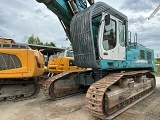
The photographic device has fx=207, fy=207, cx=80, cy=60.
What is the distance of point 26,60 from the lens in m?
7.28

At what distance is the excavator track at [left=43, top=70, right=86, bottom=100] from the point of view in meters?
7.47

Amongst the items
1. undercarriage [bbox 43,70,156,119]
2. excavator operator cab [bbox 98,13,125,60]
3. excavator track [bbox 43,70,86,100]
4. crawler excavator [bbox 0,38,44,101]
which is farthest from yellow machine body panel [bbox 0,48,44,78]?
excavator operator cab [bbox 98,13,125,60]

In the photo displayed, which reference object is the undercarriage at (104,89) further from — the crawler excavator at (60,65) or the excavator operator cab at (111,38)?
the crawler excavator at (60,65)

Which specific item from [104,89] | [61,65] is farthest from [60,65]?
[104,89]

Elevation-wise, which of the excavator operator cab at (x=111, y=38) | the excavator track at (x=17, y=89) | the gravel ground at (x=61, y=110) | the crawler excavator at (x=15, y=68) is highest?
the excavator operator cab at (x=111, y=38)

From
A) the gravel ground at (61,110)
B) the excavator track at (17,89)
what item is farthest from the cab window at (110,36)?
the excavator track at (17,89)

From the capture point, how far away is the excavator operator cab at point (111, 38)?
6180mm

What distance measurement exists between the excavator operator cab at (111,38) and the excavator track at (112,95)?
0.69 metres

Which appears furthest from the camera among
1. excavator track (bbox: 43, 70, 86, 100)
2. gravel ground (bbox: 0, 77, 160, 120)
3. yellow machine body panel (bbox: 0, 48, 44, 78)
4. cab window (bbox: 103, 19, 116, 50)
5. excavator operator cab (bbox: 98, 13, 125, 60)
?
excavator track (bbox: 43, 70, 86, 100)

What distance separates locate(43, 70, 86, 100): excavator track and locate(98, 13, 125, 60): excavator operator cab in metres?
2.21

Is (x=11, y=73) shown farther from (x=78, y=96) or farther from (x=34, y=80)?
(x=78, y=96)

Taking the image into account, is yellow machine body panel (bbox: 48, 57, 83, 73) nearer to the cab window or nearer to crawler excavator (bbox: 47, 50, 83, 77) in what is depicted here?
crawler excavator (bbox: 47, 50, 83, 77)

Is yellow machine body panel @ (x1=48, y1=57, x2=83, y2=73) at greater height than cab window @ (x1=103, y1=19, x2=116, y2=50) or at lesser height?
lesser

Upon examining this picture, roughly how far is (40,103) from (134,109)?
3.15m
